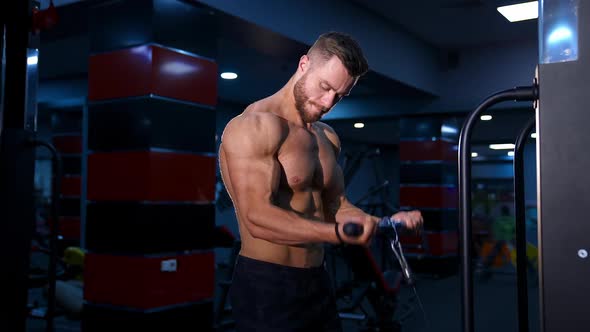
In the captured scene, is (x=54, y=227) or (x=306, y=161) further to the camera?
(x=54, y=227)

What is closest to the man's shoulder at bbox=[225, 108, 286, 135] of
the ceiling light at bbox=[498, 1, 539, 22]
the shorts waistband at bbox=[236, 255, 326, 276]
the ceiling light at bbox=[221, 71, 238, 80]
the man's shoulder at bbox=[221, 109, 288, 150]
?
the man's shoulder at bbox=[221, 109, 288, 150]

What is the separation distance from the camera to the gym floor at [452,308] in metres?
4.47

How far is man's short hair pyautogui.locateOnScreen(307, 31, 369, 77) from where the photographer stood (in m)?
1.62

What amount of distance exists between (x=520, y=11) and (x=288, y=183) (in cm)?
451

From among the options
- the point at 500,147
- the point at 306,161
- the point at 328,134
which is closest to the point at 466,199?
the point at 306,161

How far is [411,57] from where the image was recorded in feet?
21.2

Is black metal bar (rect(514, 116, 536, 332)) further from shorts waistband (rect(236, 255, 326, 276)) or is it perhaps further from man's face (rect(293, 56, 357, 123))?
shorts waistband (rect(236, 255, 326, 276))

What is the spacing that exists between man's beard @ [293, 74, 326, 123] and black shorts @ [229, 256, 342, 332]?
1.52 feet

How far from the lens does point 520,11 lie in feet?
17.6

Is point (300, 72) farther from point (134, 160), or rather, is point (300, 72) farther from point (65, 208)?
point (65, 208)

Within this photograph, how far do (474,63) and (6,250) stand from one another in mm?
6471

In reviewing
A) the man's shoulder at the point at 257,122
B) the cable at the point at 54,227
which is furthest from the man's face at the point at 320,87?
the cable at the point at 54,227

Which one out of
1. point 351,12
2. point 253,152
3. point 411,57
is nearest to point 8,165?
point 253,152

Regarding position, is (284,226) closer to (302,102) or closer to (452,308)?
(302,102)
